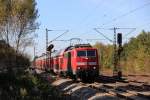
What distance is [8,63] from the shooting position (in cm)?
4341

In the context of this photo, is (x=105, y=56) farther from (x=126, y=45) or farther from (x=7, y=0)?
(x=7, y=0)

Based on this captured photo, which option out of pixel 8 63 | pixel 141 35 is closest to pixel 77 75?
pixel 8 63

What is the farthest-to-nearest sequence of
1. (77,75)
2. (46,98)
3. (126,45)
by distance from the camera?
(126,45), (77,75), (46,98)

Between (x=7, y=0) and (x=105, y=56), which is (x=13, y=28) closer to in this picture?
(x=7, y=0)

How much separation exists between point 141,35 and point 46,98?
85717 mm

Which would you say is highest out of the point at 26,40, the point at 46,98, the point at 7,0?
the point at 7,0

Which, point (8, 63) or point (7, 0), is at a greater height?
point (7, 0)

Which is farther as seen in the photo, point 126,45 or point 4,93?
point 126,45

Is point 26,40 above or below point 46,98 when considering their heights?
above

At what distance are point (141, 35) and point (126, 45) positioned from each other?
8.13 m

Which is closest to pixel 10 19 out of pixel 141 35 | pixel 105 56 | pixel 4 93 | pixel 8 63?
pixel 8 63

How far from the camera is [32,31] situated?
44.8 meters

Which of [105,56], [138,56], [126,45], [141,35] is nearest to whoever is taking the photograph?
[138,56]

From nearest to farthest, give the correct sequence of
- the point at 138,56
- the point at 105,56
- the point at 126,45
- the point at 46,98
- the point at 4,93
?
the point at 46,98
the point at 4,93
the point at 138,56
the point at 105,56
the point at 126,45
